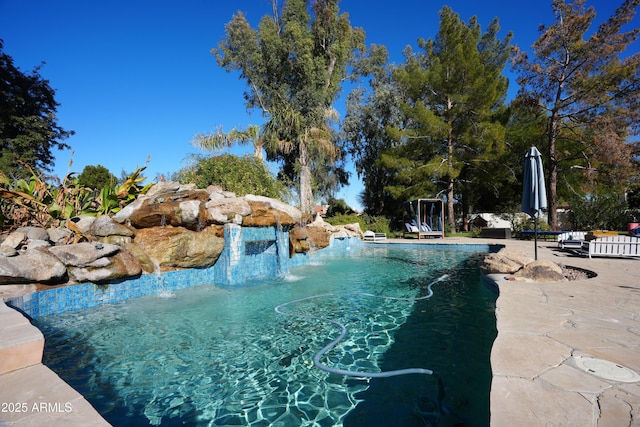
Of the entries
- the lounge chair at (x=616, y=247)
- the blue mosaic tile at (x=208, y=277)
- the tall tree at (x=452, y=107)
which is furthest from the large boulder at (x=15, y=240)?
the tall tree at (x=452, y=107)

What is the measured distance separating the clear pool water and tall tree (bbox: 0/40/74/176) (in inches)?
739

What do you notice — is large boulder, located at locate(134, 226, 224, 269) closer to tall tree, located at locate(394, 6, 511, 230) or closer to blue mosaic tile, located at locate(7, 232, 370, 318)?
blue mosaic tile, located at locate(7, 232, 370, 318)

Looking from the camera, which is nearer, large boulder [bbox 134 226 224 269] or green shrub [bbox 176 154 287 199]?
large boulder [bbox 134 226 224 269]

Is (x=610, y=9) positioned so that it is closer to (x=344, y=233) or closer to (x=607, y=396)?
(x=344, y=233)

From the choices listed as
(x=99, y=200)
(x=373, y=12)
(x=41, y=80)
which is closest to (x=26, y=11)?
(x=99, y=200)

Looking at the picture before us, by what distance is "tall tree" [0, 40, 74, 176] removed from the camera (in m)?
17.9

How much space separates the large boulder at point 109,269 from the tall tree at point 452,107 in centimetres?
1633

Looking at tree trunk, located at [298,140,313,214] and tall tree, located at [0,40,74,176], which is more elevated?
tall tree, located at [0,40,74,176]

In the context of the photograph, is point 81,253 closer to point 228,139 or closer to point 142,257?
point 142,257

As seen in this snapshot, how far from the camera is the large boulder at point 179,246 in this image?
20.0 feet

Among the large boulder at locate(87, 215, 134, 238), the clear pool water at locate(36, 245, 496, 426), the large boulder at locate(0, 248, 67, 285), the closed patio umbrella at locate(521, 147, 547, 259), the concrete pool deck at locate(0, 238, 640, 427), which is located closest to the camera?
the concrete pool deck at locate(0, 238, 640, 427)

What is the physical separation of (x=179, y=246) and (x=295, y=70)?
16344mm

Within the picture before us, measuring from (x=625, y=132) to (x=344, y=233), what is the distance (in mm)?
14563

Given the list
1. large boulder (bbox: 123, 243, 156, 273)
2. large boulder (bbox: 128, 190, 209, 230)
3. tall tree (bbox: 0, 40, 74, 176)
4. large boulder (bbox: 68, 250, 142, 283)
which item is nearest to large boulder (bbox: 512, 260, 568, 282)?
large boulder (bbox: 128, 190, 209, 230)
